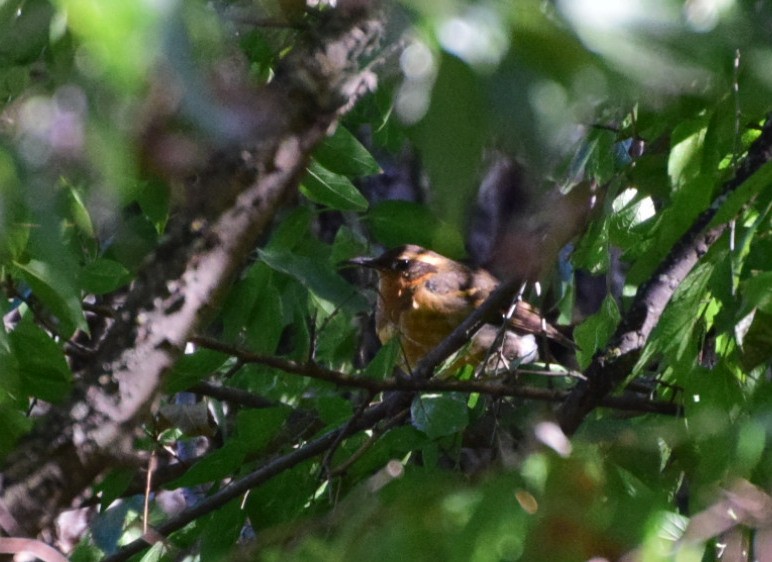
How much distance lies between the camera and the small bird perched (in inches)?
198

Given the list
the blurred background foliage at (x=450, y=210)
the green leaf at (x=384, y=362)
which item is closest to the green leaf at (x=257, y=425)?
the blurred background foliage at (x=450, y=210)

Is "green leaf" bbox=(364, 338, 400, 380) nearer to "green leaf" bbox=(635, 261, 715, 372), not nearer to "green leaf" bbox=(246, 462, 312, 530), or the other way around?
"green leaf" bbox=(246, 462, 312, 530)

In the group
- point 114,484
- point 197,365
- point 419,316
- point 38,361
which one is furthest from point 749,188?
point 419,316

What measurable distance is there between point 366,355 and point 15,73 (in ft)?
13.7

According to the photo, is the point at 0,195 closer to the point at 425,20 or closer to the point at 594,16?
the point at 425,20

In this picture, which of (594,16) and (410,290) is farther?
(410,290)

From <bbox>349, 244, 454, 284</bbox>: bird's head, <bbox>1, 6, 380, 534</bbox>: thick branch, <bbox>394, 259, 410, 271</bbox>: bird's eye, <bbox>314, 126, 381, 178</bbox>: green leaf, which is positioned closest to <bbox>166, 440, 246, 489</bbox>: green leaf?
<bbox>314, 126, 381, 178</bbox>: green leaf

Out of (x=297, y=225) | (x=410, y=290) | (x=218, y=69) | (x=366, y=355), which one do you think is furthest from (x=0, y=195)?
(x=366, y=355)

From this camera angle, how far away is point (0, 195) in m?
1.09

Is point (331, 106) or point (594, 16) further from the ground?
point (594, 16)

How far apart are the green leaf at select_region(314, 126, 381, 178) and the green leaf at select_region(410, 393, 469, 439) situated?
57cm

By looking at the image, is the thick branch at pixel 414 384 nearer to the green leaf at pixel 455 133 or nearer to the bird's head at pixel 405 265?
the green leaf at pixel 455 133

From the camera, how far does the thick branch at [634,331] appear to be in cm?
262

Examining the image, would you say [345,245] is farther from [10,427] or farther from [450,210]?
[450,210]
